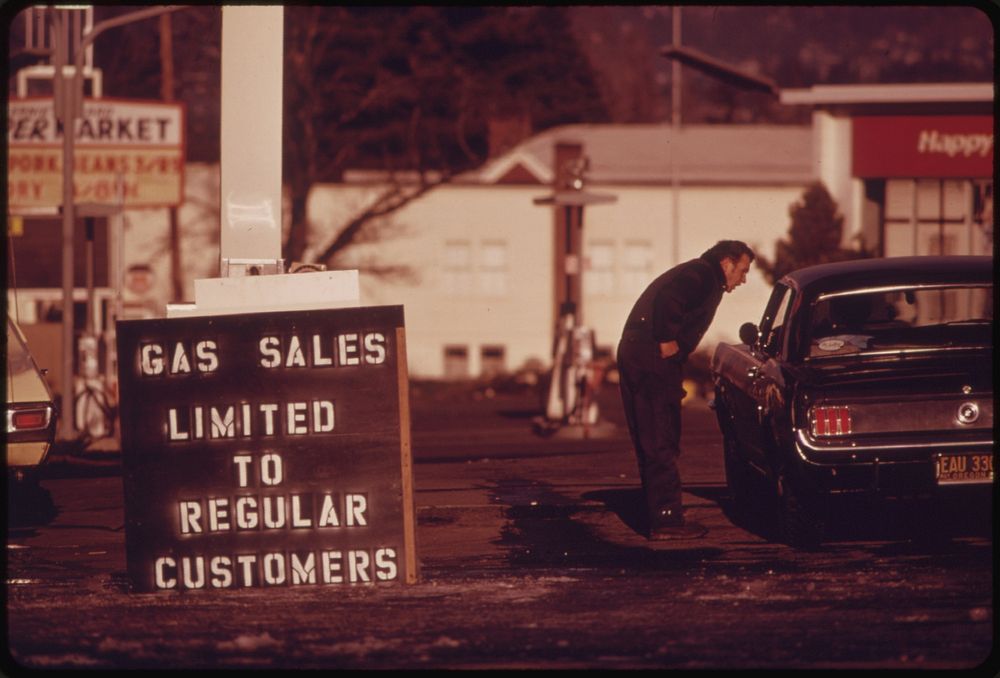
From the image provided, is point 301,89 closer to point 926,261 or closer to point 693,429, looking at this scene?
point 693,429

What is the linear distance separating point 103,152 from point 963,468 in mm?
Answer: 27950

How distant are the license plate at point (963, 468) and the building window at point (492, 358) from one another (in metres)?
39.8

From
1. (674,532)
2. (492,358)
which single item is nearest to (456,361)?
(492,358)

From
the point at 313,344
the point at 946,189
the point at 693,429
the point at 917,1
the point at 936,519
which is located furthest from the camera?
the point at 946,189

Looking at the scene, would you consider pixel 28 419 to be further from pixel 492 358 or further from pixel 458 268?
pixel 492 358

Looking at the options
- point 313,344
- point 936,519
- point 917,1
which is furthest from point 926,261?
point 917,1

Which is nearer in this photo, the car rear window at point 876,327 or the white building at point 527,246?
the car rear window at point 876,327

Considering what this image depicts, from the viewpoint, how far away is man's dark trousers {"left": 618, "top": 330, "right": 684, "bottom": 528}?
32.5ft

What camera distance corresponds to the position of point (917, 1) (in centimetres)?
1540

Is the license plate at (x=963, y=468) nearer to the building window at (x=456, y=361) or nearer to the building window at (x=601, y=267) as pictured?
the building window at (x=601, y=267)

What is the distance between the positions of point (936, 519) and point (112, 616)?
16.5ft

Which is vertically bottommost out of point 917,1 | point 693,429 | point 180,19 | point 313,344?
point 693,429

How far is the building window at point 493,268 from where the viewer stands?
4869cm

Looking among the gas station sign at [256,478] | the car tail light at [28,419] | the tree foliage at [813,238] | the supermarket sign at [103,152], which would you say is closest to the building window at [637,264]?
the tree foliage at [813,238]
